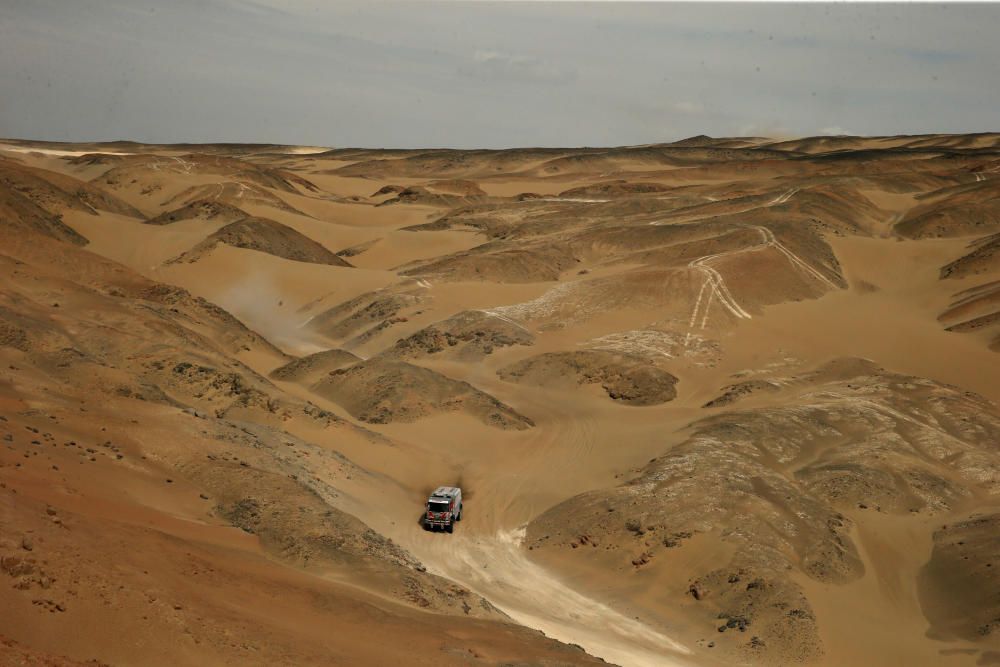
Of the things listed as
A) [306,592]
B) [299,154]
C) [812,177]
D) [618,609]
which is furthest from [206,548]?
[299,154]

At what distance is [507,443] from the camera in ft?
114

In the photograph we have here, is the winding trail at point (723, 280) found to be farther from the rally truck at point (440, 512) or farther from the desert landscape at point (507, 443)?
the rally truck at point (440, 512)

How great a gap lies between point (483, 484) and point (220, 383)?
29.9 feet

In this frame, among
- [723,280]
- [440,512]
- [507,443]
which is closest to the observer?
[440,512]

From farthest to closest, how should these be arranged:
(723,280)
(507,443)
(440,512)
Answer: (723,280), (507,443), (440,512)

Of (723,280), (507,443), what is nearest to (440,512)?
(507,443)

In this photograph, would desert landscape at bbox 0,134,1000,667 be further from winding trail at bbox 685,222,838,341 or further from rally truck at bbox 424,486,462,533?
rally truck at bbox 424,486,462,533

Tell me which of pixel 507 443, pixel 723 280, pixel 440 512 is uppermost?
pixel 723 280

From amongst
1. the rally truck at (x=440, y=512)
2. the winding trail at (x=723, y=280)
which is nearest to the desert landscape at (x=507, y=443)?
the winding trail at (x=723, y=280)

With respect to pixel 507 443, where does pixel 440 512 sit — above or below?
below

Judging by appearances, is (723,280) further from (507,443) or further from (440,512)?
(440,512)

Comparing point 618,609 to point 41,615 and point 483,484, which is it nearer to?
point 483,484

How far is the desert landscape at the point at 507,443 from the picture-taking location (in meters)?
14.6

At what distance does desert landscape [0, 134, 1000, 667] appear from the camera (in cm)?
1457
